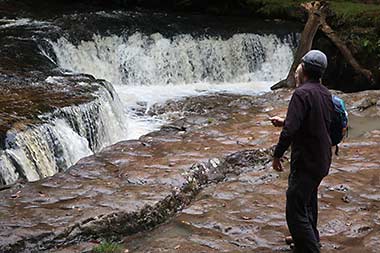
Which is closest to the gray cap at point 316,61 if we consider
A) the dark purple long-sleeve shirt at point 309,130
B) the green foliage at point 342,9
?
the dark purple long-sleeve shirt at point 309,130

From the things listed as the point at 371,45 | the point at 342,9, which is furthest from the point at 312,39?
the point at 342,9

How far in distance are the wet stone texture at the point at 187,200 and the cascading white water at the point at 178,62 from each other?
19.2 feet

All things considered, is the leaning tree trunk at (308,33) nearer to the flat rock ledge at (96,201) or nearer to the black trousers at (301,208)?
the flat rock ledge at (96,201)

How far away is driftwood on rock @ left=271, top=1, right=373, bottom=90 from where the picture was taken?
43.0 ft

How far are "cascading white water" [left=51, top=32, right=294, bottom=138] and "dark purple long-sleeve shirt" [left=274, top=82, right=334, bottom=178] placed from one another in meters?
8.77

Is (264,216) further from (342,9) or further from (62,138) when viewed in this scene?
(342,9)

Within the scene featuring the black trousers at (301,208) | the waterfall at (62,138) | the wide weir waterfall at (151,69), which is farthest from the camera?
the wide weir waterfall at (151,69)

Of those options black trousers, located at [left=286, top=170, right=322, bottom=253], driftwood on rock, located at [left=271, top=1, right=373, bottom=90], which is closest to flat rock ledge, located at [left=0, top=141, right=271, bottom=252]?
black trousers, located at [left=286, top=170, right=322, bottom=253]

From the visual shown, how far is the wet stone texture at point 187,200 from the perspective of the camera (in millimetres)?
4840

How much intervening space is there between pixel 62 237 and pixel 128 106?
756cm

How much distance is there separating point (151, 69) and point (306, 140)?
11.1 m

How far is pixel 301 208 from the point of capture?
4.14m

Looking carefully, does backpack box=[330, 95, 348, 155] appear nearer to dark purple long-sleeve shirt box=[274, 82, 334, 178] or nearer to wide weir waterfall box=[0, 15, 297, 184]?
dark purple long-sleeve shirt box=[274, 82, 334, 178]

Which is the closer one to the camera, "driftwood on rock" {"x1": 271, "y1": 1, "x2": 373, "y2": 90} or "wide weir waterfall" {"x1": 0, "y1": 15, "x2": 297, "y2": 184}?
"wide weir waterfall" {"x1": 0, "y1": 15, "x2": 297, "y2": 184}
